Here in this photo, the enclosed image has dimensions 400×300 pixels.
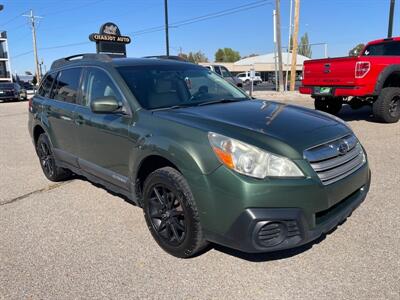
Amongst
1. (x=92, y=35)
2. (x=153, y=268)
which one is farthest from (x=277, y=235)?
(x=92, y=35)

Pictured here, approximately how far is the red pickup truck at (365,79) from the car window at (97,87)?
21.2 ft

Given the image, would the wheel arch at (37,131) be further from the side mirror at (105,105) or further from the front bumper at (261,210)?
the front bumper at (261,210)

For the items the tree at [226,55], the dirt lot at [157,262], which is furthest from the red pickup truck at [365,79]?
the tree at [226,55]

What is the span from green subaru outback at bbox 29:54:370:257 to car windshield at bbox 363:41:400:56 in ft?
23.4

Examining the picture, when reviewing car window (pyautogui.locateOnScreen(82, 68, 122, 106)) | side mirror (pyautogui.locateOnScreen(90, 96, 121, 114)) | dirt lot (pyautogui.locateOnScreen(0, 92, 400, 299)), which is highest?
car window (pyautogui.locateOnScreen(82, 68, 122, 106))

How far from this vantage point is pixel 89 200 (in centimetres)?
486

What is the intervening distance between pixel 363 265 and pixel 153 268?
169 centimetres

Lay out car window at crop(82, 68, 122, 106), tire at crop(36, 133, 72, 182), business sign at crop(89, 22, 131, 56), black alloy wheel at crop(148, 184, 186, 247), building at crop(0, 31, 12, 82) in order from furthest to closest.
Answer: building at crop(0, 31, 12, 82), business sign at crop(89, 22, 131, 56), tire at crop(36, 133, 72, 182), car window at crop(82, 68, 122, 106), black alloy wheel at crop(148, 184, 186, 247)

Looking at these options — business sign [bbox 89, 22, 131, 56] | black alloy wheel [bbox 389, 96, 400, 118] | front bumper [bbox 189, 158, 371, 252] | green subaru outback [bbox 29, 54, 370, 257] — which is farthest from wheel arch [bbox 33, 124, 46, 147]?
business sign [bbox 89, 22, 131, 56]

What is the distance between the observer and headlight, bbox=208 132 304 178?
2.76 m

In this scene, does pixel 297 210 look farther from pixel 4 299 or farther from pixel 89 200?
pixel 89 200

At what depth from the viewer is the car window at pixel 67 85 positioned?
472cm

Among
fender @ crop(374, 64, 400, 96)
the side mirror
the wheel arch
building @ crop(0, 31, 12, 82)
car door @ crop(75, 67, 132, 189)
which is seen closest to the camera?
the side mirror

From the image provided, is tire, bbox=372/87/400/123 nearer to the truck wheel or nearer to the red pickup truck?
the red pickup truck
